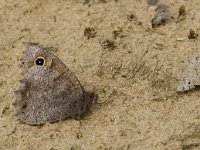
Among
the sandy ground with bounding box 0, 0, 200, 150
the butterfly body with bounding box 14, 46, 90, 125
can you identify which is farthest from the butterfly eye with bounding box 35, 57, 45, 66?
the sandy ground with bounding box 0, 0, 200, 150

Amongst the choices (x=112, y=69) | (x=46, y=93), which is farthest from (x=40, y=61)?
(x=112, y=69)

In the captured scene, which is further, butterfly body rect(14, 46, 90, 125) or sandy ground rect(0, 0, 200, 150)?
butterfly body rect(14, 46, 90, 125)

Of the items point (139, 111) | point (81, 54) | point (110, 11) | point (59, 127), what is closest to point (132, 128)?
point (139, 111)

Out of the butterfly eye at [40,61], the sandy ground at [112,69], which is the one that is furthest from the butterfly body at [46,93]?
the sandy ground at [112,69]

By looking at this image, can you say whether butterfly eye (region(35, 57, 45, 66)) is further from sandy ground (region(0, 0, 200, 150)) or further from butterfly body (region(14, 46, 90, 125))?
sandy ground (region(0, 0, 200, 150))

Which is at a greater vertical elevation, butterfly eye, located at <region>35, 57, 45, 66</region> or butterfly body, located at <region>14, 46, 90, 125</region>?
butterfly eye, located at <region>35, 57, 45, 66</region>

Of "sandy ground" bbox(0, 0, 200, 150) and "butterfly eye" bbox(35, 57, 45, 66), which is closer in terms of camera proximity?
"sandy ground" bbox(0, 0, 200, 150)

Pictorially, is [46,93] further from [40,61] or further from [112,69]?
[112,69]

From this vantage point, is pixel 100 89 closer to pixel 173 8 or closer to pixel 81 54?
pixel 81 54

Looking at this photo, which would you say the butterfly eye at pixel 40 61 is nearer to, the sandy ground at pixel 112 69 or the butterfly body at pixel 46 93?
the butterfly body at pixel 46 93
